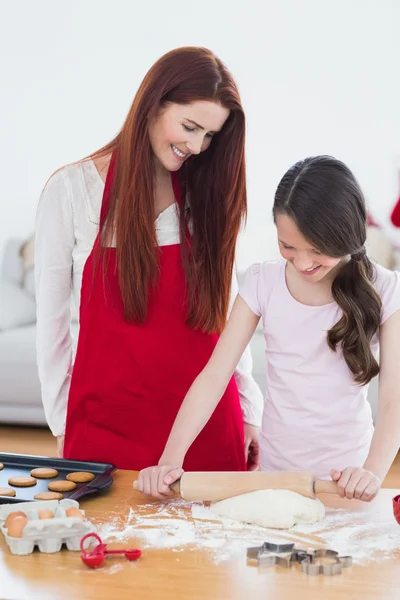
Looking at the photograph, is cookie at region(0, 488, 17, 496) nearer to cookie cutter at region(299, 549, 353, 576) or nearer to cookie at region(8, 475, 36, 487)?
cookie at region(8, 475, 36, 487)

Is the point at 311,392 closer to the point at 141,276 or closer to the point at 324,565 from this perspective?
the point at 141,276

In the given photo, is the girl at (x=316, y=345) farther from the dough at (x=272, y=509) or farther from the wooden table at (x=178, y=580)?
the wooden table at (x=178, y=580)

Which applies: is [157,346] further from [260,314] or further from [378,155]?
[378,155]

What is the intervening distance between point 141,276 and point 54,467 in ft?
1.43

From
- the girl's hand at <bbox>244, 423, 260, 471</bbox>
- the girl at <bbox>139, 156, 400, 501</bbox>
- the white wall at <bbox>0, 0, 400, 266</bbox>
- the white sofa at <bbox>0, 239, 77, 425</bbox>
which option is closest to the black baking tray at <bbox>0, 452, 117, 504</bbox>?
the girl at <bbox>139, 156, 400, 501</bbox>

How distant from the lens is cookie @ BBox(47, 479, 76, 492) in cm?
148

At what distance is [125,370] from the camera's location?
71.7 inches

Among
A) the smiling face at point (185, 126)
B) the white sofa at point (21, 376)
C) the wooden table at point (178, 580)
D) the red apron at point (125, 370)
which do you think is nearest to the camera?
the wooden table at point (178, 580)

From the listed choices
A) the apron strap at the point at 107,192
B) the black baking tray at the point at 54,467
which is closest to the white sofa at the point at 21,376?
the apron strap at the point at 107,192

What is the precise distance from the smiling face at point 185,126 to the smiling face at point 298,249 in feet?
0.83

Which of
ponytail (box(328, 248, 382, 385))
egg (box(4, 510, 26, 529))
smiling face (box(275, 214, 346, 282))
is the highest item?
smiling face (box(275, 214, 346, 282))

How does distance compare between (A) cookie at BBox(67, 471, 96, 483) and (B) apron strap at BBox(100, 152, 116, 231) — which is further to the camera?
(B) apron strap at BBox(100, 152, 116, 231)

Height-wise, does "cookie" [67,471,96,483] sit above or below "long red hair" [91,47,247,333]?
below

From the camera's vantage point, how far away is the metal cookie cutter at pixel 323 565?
1171mm
